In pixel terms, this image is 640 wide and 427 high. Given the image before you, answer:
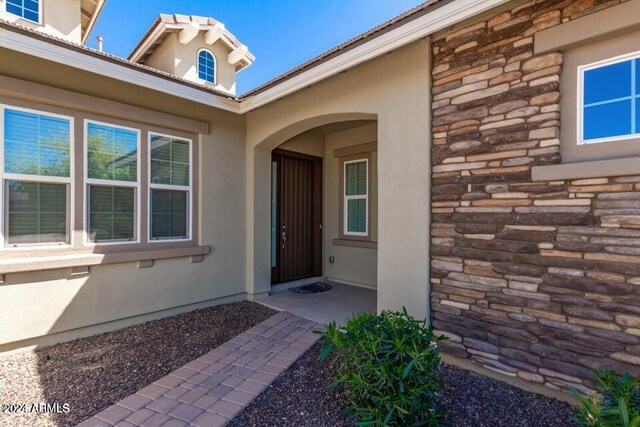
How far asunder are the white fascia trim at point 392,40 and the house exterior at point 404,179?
2 centimetres

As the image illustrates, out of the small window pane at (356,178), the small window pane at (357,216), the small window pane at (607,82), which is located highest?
the small window pane at (607,82)

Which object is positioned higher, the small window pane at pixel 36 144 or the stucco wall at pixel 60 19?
the stucco wall at pixel 60 19

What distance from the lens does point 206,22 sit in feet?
31.4

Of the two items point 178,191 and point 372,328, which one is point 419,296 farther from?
point 178,191

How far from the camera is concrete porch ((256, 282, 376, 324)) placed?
4.95m

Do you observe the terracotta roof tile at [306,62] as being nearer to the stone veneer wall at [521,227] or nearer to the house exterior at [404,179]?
the house exterior at [404,179]

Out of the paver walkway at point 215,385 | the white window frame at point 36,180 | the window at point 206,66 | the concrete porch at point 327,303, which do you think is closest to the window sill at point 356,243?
the concrete porch at point 327,303

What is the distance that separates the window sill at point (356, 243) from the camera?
6.39m

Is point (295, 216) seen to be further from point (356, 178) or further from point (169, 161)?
point (169, 161)

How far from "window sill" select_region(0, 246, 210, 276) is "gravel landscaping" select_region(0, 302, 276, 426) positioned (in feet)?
3.14

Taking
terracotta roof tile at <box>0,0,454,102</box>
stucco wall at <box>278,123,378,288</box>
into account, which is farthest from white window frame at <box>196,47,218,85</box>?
terracotta roof tile at <box>0,0,454,102</box>

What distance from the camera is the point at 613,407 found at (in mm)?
1919

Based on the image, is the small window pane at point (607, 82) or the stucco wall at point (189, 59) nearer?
the small window pane at point (607, 82)

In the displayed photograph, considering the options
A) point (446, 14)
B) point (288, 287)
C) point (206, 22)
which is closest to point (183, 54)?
point (206, 22)
